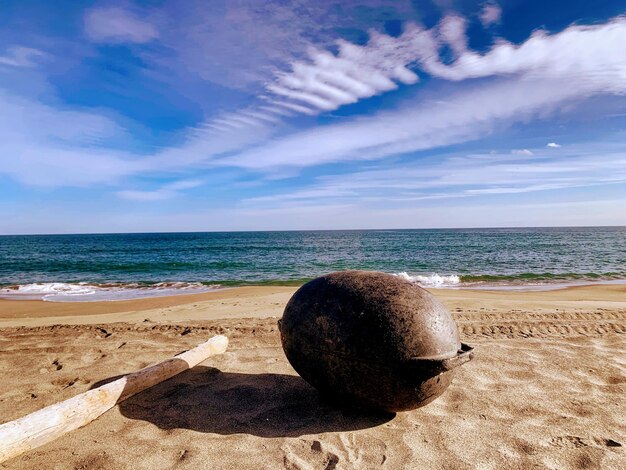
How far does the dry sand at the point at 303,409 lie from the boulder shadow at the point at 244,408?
0.02 m

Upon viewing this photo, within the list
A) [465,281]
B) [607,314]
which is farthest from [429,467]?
[465,281]

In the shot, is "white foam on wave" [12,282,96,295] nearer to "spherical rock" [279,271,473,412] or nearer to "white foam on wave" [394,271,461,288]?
"white foam on wave" [394,271,461,288]

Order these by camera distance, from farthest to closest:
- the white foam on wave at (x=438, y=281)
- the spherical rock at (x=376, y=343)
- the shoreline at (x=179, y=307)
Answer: the white foam on wave at (x=438, y=281), the shoreline at (x=179, y=307), the spherical rock at (x=376, y=343)

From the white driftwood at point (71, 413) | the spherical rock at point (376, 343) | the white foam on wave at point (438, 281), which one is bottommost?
the white foam on wave at point (438, 281)

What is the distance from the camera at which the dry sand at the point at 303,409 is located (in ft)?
10.8

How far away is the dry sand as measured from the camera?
10.8 feet

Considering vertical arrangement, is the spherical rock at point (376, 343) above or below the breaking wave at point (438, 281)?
above

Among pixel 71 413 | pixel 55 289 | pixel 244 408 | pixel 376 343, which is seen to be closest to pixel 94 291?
pixel 55 289

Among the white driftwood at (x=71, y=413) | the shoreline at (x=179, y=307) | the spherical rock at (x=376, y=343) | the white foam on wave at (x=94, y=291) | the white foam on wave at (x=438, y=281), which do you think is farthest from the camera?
the white foam on wave at (x=438, y=281)

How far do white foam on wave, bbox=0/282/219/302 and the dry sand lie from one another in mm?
8748

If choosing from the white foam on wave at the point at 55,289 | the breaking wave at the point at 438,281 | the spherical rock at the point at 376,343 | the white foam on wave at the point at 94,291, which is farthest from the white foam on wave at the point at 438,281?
the white foam on wave at the point at 55,289

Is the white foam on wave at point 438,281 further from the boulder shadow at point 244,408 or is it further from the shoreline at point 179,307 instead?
the boulder shadow at point 244,408

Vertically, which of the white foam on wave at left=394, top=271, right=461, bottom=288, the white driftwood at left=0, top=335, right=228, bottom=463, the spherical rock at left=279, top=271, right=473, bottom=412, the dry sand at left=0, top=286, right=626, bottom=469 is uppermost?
the spherical rock at left=279, top=271, right=473, bottom=412

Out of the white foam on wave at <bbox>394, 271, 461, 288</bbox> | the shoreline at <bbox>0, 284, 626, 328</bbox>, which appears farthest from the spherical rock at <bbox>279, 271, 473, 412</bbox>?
the white foam on wave at <bbox>394, 271, 461, 288</bbox>
